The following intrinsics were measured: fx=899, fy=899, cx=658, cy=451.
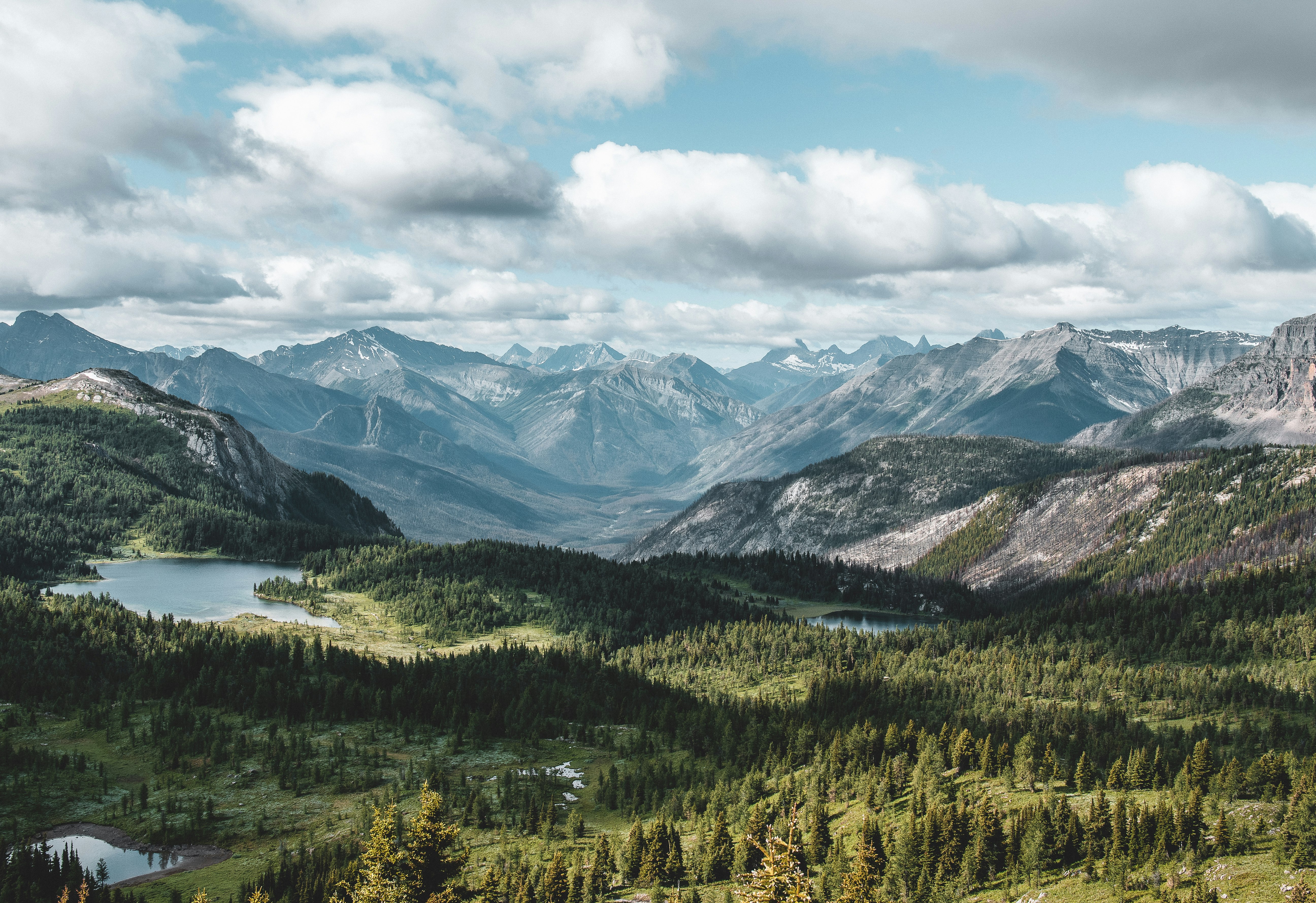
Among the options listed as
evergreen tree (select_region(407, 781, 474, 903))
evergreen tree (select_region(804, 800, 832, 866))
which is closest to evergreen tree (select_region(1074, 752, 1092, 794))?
evergreen tree (select_region(804, 800, 832, 866))

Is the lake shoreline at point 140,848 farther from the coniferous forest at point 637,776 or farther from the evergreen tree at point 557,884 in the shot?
the evergreen tree at point 557,884

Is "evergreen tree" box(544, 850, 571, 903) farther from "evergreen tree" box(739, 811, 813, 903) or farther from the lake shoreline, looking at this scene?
the lake shoreline

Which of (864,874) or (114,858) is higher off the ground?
(864,874)

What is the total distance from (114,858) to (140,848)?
2803 millimetres

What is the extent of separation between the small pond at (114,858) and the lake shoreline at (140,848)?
29 cm

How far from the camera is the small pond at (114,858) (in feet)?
344

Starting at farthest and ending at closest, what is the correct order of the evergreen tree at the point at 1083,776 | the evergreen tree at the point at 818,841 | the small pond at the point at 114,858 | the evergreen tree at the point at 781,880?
the evergreen tree at the point at 1083,776
the small pond at the point at 114,858
the evergreen tree at the point at 818,841
the evergreen tree at the point at 781,880

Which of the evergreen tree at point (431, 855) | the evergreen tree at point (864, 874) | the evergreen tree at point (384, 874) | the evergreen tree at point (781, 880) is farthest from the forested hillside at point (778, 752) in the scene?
the evergreen tree at point (781, 880)

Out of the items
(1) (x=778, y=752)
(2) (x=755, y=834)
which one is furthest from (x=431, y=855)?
(1) (x=778, y=752)

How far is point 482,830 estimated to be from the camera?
114312mm

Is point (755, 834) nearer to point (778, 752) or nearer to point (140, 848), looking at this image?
point (778, 752)

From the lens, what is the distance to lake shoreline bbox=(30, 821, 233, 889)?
103875mm

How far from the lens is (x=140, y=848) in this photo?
110875 millimetres

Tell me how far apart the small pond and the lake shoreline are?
288 mm
